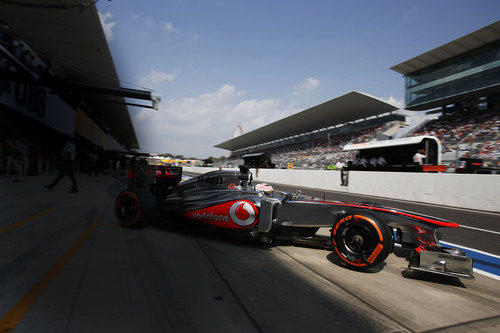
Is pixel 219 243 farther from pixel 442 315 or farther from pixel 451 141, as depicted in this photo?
pixel 451 141

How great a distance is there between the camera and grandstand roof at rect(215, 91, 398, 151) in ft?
88.7

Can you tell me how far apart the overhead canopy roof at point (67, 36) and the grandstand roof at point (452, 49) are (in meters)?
25.8

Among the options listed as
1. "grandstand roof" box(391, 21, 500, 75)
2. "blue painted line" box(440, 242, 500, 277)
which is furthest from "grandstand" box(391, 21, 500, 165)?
"blue painted line" box(440, 242, 500, 277)

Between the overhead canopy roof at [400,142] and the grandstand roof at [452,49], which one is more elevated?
the grandstand roof at [452,49]

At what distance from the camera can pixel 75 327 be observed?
5.68ft

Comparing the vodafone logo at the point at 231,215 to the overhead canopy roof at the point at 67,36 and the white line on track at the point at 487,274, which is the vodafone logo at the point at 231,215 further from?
the overhead canopy roof at the point at 67,36

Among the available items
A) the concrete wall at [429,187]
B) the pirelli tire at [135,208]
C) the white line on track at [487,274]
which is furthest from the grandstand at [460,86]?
the pirelli tire at [135,208]

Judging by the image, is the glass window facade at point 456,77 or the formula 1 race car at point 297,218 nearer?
the formula 1 race car at point 297,218

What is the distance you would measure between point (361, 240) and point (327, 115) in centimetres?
3085

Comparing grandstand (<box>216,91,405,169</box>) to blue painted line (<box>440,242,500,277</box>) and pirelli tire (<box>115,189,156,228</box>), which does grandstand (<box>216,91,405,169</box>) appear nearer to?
blue painted line (<box>440,242,500,277</box>)

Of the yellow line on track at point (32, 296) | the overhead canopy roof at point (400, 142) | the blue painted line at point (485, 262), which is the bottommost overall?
the blue painted line at point (485, 262)

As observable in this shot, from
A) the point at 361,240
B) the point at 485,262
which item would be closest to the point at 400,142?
the point at 485,262

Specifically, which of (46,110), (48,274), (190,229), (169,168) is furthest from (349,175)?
(46,110)

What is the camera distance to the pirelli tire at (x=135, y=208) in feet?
14.2
